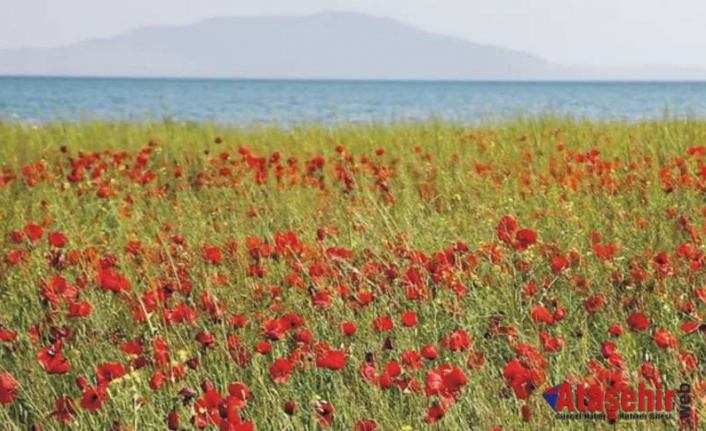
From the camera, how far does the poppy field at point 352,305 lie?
7.74 ft

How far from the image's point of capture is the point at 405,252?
3.43m

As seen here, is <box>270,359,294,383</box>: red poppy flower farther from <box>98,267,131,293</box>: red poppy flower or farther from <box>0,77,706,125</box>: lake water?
<box>0,77,706,125</box>: lake water

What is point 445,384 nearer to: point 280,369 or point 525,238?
point 280,369

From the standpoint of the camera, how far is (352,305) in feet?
10.1

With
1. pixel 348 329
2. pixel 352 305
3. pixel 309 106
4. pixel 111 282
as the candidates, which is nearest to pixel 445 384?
pixel 348 329

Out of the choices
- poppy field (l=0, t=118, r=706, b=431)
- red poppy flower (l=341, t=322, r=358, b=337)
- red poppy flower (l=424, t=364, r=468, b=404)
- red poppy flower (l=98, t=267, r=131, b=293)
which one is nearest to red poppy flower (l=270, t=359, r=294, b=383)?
poppy field (l=0, t=118, r=706, b=431)

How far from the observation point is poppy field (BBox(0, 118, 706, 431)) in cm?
236

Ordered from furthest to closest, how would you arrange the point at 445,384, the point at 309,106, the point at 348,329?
the point at 309,106, the point at 348,329, the point at 445,384

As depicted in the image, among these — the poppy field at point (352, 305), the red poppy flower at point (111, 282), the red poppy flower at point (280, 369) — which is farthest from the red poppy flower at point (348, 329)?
the red poppy flower at point (111, 282)

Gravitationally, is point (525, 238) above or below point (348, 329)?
above

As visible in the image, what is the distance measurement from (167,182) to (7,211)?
1.74 metres

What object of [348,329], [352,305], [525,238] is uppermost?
[525,238]

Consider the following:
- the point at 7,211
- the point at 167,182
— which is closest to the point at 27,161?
the point at 167,182

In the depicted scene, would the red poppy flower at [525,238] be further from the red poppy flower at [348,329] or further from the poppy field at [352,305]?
the red poppy flower at [348,329]
